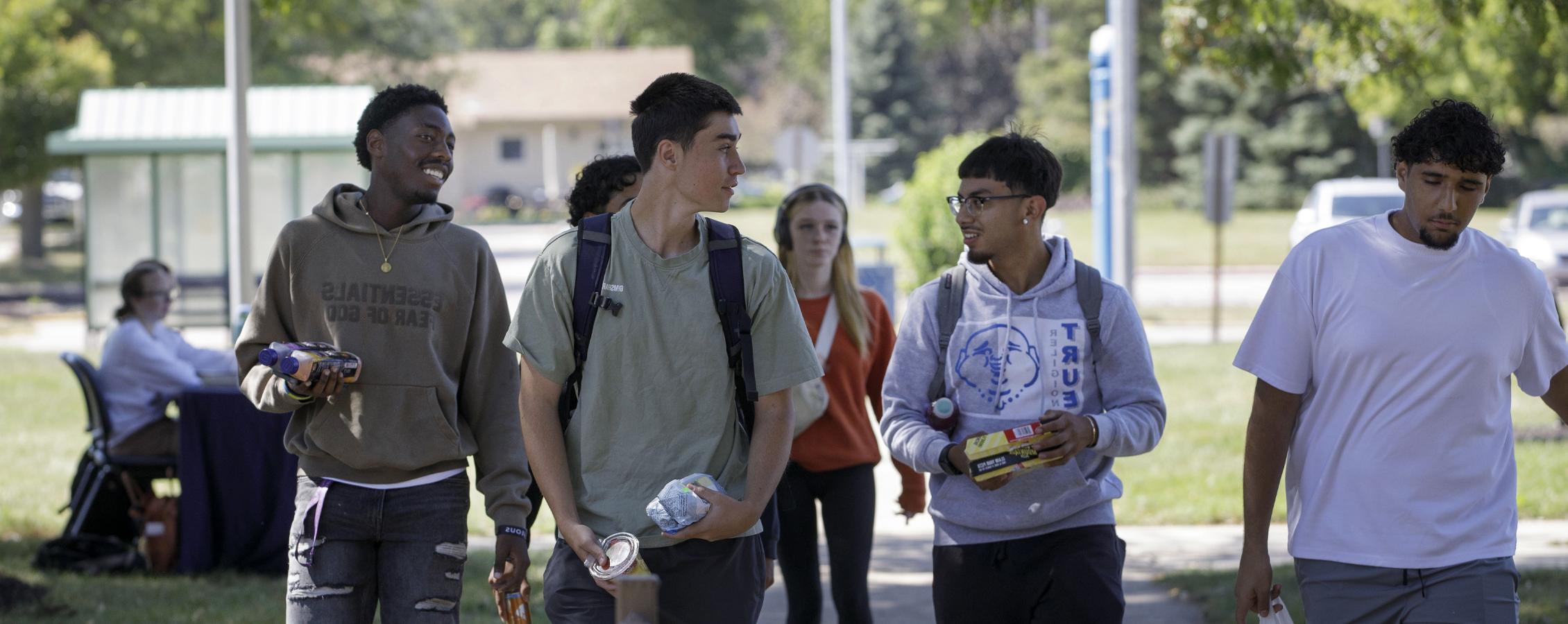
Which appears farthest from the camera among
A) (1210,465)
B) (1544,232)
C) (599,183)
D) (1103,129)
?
(1544,232)

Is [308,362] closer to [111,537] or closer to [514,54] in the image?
[111,537]

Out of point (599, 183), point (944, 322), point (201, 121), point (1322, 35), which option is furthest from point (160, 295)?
point (201, 121)

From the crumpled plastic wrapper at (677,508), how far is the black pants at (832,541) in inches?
86.4

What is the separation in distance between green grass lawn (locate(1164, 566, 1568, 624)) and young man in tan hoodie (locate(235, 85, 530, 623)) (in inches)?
150

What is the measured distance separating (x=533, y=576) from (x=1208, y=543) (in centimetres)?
377

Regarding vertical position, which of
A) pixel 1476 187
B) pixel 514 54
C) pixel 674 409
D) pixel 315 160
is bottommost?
pixel 674 409

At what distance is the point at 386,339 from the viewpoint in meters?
3.90

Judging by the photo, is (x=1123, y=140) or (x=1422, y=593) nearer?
(x=1422, y=593)

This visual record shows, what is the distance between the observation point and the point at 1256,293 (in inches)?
1057

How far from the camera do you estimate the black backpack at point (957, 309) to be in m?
4.06

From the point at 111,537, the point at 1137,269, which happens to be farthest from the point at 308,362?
the point at 1137,269

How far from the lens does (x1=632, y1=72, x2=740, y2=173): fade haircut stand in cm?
338

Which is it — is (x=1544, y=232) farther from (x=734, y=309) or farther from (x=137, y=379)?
(x=734, y=309)

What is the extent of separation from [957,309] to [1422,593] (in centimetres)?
137
